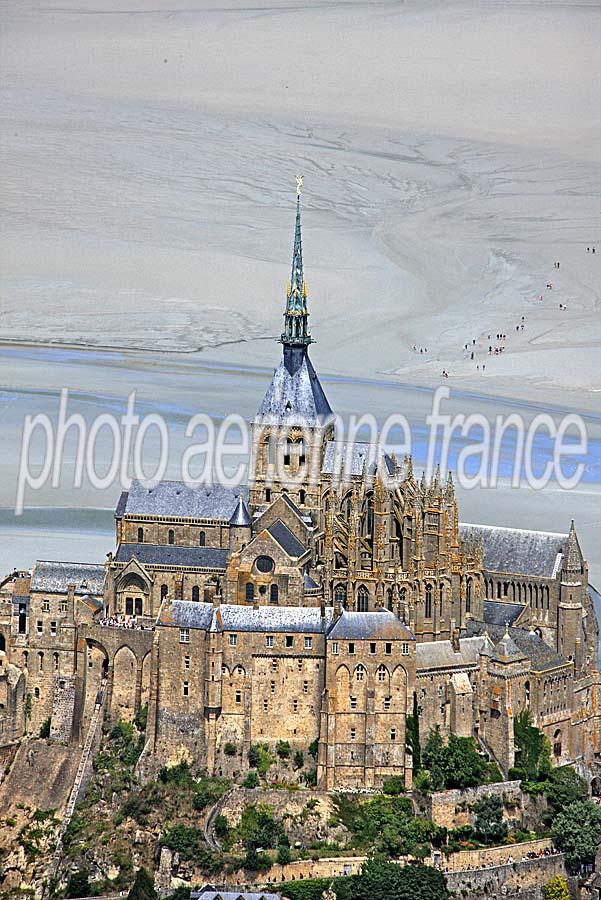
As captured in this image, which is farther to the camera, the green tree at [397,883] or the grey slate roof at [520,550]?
the grey slate roof at [520,550]

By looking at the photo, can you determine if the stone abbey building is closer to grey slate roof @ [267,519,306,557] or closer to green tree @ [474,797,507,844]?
grey slate roof @ [267,519,306,557]

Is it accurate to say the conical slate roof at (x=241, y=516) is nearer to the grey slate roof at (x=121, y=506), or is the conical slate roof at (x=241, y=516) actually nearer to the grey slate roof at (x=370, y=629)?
the grey slate roof at (x=121, y=506)

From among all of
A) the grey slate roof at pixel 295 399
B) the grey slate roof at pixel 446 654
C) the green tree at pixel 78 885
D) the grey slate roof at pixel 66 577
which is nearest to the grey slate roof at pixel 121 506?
the grey slate roof at pixel 66 577

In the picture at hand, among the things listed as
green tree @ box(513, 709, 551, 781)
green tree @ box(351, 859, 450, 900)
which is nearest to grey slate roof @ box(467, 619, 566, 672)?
green tree @ box(513, 709, 551, 781)

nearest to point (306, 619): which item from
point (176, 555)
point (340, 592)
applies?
point (340, 592)

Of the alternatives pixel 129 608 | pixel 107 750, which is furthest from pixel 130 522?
pixel 107 750
